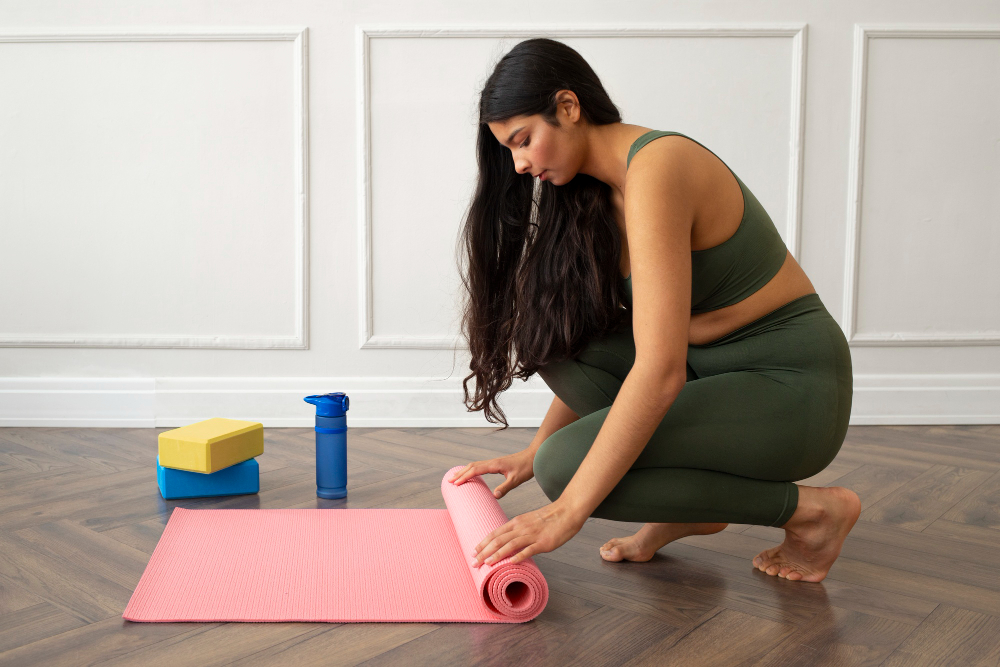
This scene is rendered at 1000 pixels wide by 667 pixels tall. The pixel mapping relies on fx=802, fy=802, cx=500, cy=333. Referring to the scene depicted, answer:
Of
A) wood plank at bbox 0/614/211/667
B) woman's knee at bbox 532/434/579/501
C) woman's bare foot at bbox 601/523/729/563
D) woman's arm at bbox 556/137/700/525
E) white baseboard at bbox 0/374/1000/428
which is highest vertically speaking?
woman's arm at bbox 556/137/700/525

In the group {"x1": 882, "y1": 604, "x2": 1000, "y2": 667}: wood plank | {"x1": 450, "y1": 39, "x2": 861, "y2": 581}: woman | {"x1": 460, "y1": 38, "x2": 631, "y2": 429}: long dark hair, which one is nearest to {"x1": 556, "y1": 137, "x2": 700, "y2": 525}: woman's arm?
{"x1": 450, "y1": 39, "x2": 861, "y2": 581}: woman

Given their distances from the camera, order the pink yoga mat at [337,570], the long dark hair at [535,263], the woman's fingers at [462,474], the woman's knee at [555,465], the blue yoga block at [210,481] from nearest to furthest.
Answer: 1. the pink yoga mat at [337,570]
2. the woman's knee at [555,465]
3. the long dark hair at [535,263]
4. the woman's fingers at [462,474]
5. the blue yoga block at [210,481]

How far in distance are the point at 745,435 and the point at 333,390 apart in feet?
5.89

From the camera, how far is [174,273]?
2740 millimetres

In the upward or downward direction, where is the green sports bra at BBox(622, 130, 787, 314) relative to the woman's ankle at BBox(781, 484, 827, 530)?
upward

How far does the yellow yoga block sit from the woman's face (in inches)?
39.1

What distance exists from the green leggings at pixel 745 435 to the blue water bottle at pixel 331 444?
0.64 metres

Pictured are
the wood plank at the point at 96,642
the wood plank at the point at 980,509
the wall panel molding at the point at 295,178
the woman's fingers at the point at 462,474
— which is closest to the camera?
the wood plank at the point at 96,642

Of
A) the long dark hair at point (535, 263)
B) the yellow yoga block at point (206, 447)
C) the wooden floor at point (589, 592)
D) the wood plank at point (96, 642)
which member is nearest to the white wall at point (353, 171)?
the wooden floor at point (589, 592)

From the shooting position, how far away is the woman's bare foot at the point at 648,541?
1434 millimetres

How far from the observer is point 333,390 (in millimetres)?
2771

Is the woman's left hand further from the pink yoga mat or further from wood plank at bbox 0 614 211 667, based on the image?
wood plank at bbox 0 614 211 667

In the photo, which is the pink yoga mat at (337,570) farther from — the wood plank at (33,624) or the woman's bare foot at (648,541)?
the woman's bare foot at (648,541)

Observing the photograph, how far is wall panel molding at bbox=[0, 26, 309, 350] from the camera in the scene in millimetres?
2658
